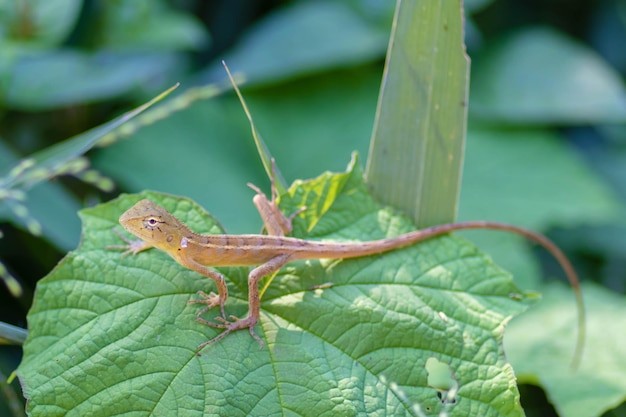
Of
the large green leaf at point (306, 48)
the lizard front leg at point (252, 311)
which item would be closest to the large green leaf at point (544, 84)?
the large green leaf at point (306, 48)

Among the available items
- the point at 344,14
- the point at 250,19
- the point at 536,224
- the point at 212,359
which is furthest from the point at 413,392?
the point at 250,19

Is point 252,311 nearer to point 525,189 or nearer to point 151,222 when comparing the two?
point 151,222

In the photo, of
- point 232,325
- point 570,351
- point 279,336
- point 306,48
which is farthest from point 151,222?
point 306,48

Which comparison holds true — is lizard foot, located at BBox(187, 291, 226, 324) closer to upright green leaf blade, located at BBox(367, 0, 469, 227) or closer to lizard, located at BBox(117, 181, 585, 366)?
lizard, located at BBox(117, 181, 585, 366)

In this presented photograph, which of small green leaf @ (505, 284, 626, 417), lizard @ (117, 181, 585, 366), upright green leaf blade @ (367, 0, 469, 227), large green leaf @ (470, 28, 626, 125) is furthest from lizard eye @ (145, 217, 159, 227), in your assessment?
large green leaf @ (470, 28, 626, 125)

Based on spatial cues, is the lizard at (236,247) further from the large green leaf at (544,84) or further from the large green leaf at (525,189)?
the large green leaf at (544,84)

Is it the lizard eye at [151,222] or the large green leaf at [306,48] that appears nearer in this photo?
the lizard eye at [151,222]

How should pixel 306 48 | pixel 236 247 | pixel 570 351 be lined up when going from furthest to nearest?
pixel 306 48 → pixel 570 351 → pixel 236 247

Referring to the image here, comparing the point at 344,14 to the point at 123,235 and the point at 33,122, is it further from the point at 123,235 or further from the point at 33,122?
the point at 123,235
